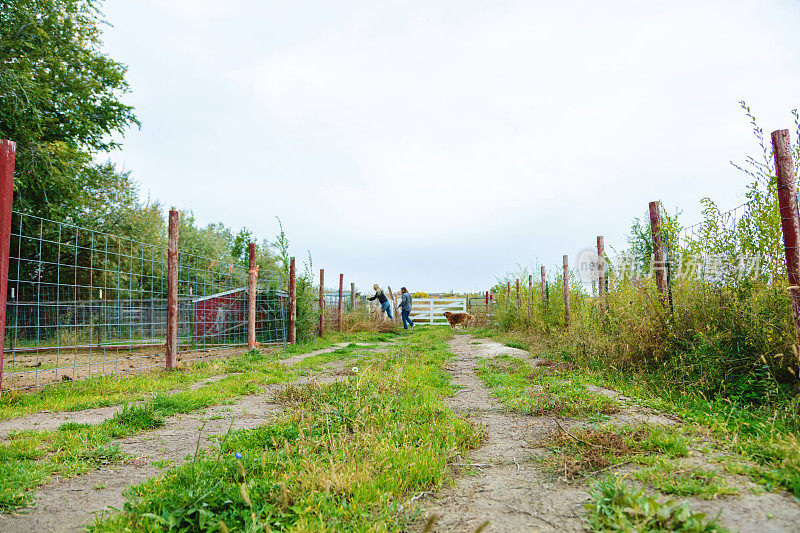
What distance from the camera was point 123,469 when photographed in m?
3.04

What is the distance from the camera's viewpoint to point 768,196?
14.2 feet

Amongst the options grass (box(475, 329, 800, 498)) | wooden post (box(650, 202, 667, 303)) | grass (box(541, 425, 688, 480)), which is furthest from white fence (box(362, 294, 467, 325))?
grass (box(541, 425, 688, 480))

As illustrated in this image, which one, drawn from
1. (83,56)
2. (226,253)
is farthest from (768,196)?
(226,253)

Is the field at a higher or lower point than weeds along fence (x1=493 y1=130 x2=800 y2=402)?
lower

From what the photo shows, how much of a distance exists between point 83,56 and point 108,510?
17.3 metres

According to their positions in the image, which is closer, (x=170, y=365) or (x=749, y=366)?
(x=749, y=366)

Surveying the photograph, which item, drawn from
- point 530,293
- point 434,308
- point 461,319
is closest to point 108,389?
point 530,293

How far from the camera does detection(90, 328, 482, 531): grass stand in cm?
212

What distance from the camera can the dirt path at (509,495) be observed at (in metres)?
2.08

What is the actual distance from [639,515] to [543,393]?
2697mm

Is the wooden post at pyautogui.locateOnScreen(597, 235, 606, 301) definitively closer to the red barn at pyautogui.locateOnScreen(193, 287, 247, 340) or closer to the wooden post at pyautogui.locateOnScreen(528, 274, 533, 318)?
the wooden post at pyautogui.locateOnScreen(528, 274, 533, 318)

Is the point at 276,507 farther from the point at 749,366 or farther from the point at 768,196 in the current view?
the point at 768,196

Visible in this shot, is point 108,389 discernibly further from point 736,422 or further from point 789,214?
point 789,214

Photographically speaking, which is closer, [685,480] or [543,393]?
[685,480]
